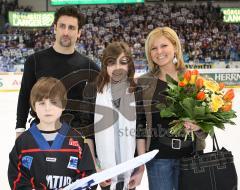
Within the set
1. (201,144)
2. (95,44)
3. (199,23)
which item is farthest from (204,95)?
(199,23)

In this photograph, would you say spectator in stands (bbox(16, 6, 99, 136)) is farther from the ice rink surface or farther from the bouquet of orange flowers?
the ice rink surface

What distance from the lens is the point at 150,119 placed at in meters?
2.11

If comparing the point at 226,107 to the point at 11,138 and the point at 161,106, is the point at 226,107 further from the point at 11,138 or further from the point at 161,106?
the point at 11,138

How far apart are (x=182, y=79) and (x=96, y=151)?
0.65 m

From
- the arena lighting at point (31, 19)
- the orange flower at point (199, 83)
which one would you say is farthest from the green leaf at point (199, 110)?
the arena lighting at point (31, 19)

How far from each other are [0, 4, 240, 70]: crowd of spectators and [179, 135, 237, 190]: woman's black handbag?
1408 cm

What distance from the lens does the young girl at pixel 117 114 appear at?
2.11 metres

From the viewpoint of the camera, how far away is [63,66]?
7.88ft

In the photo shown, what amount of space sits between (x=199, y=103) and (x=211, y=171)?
1.15 feet

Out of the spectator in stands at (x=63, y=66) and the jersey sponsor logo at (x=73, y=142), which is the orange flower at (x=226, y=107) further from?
the spectator in stands at (x=63, y=66)

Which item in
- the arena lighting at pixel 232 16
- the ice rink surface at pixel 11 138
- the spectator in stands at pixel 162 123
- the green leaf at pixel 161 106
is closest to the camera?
the green leaf at pixel 161 106

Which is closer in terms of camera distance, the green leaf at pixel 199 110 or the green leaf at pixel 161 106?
the green leaf at pixel 199 110

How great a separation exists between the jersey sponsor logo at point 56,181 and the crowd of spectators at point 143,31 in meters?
14.4

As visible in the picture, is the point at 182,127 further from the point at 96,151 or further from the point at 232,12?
the point at 232,12
